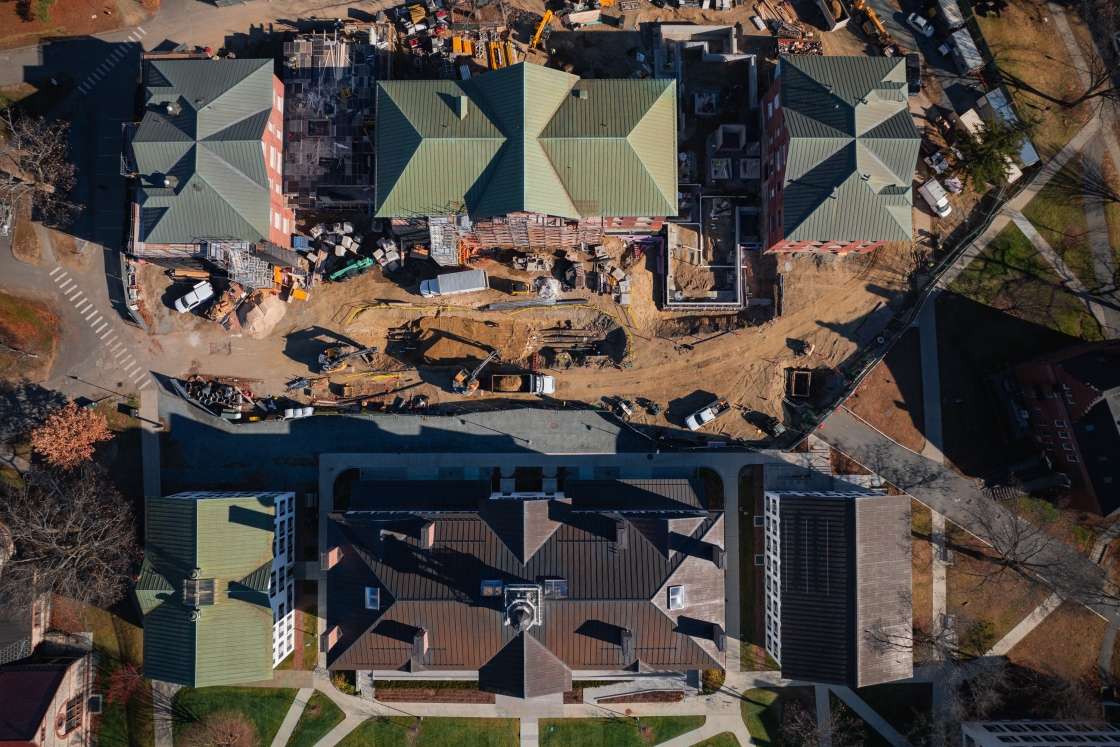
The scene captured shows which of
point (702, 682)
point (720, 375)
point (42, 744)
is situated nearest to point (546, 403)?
point (720, 375)

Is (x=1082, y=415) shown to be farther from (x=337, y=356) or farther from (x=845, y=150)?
(x=337, y=356)

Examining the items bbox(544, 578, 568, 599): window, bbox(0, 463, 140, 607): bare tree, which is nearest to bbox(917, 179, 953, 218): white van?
bbox(544, 578, 568, 599): window

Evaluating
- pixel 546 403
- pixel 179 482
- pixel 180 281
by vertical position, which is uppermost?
pixel 180 281

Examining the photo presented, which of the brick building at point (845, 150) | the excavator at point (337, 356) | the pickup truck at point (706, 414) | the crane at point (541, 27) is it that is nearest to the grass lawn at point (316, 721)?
the excavator at point (337, 356)

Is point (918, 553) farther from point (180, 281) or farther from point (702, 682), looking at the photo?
point (180, 281)

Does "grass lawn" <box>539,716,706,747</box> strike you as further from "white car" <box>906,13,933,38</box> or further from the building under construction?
"white car" <box>906,13,933,38</box>

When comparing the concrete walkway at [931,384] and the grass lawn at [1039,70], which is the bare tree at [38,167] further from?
the grass lawn at [1039,70]

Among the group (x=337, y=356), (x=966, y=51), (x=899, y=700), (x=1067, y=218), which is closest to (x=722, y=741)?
(x=899, y=700)

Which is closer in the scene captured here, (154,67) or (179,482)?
(154,67)
